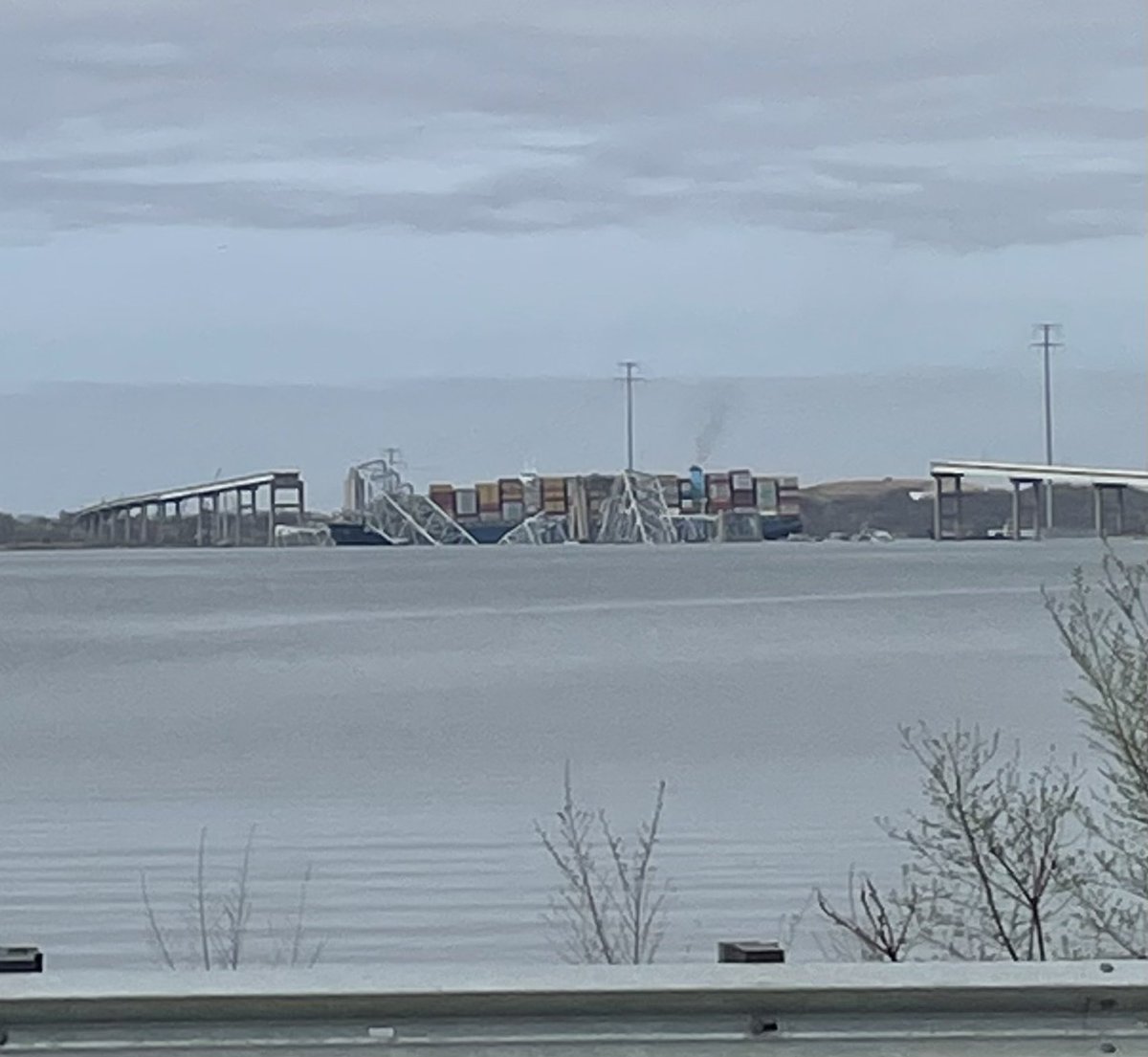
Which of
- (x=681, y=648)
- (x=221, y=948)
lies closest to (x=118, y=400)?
(x=221, y=948)

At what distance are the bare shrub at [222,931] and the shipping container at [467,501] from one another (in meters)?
4.29

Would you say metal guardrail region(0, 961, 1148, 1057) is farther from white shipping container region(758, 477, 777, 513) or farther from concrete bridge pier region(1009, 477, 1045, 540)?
white shipping container region(758, 477, 777, 513)

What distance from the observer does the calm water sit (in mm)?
9578

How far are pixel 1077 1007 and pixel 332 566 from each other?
1565 inches

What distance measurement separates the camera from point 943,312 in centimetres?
1155

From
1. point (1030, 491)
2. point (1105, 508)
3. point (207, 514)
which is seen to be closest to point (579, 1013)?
point (1105, 508)

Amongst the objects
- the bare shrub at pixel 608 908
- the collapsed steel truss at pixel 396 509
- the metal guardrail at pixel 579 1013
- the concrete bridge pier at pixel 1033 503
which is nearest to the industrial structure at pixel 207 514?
the collapsed steel truss at pixel 396 509

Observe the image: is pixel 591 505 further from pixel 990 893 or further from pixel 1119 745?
pixel 990 893

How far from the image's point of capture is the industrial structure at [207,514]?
10.7m

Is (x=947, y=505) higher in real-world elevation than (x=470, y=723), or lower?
higher

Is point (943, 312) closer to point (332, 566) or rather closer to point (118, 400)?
point (118, 400)

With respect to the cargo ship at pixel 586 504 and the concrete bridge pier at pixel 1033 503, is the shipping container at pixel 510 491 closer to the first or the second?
the cargo ship at pixel 586 504

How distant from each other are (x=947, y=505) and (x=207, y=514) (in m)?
3.98

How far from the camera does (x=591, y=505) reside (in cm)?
1514
